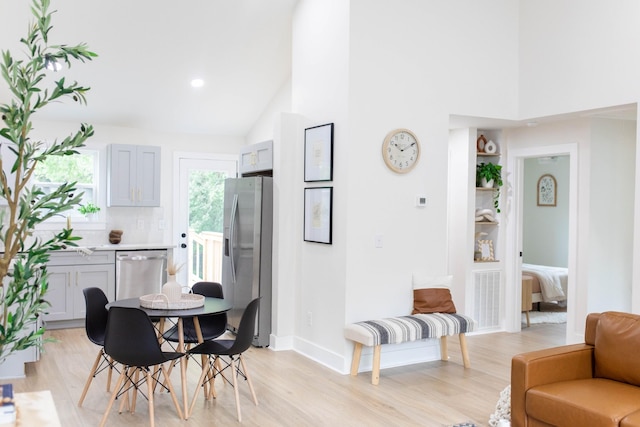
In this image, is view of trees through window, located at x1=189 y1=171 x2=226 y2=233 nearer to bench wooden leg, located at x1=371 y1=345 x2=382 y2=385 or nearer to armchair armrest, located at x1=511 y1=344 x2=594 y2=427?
bench wooden leg, located at x1=371 y1=345 x2=382 y2=385

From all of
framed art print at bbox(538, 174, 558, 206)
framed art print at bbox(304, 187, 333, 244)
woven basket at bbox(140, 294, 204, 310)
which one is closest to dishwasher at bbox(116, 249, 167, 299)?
framed art print at bbox(304, 187, 333, 244)

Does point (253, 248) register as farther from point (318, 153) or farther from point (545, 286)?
point (545, 286)

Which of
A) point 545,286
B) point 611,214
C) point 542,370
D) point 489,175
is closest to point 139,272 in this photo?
point 489,175

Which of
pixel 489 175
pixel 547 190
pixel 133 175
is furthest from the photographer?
pixel 547 190

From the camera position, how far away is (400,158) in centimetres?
527

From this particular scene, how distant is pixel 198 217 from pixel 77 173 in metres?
1.63

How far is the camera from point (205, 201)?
8031mm

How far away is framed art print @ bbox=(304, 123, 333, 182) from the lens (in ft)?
17.2

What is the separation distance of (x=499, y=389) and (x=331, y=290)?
1605 mm

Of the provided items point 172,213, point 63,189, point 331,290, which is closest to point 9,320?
point 63,189

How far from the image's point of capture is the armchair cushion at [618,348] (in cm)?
334

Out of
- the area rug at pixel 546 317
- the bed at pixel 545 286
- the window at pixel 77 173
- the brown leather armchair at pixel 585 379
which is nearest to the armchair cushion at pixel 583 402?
the brown leather armchair at pixel 585 379

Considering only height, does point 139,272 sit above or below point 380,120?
below

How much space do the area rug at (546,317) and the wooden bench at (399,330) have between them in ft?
8.88
